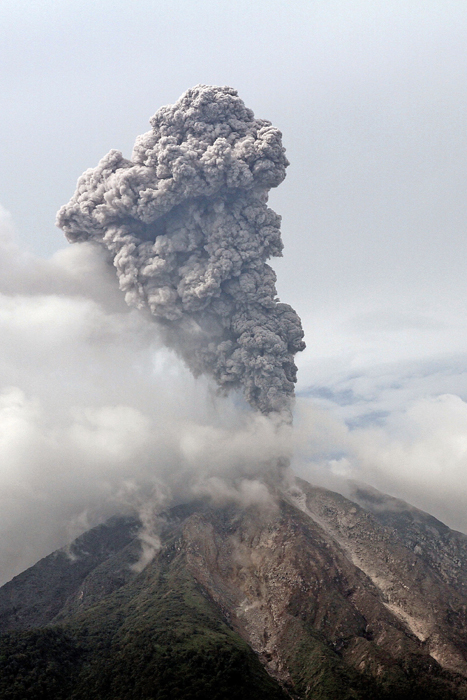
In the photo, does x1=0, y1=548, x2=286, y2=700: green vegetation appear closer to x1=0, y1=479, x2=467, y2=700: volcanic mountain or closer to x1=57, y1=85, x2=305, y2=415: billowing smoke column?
x1=0, y1=479, x2=467, y2=700: volcanic mountain

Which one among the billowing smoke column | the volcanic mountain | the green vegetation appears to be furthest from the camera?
the billowing smoke column

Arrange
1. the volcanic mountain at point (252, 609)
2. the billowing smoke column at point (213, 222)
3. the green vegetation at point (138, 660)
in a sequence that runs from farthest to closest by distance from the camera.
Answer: the billowing smoke column at point (213, 222) < the volcanic mountain at point (252, 609) < the green vegetation at point (138, 660)

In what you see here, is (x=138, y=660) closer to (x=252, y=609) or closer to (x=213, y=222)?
(x=252, y=609)

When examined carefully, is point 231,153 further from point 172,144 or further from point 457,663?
point 457,663

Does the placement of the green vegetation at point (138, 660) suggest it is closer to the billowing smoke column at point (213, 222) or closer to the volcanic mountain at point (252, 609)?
the volcanic mountain at point (252, 609)

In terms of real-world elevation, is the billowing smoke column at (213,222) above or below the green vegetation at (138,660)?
above

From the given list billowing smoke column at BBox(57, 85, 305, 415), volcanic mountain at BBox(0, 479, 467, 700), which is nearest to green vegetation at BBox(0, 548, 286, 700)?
volcanic mountain at BBox(0, 479, 467, 700)

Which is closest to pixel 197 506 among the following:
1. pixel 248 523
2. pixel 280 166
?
pixel 248 523

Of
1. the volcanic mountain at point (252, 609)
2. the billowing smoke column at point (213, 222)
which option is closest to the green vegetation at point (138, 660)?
the volcanic mountain at point (252, 609)
